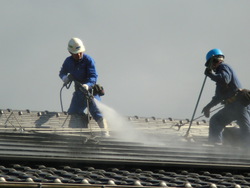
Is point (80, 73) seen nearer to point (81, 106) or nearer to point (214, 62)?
point (81, 106)

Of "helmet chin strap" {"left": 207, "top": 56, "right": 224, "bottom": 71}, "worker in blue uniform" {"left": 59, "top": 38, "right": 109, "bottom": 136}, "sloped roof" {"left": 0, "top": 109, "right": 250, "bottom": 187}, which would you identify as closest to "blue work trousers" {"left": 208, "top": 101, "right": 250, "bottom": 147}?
"sloped roof" {"left": 0, "top": 109, "right": 250, "bottom": 187}

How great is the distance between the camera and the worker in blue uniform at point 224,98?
1916 centimetres

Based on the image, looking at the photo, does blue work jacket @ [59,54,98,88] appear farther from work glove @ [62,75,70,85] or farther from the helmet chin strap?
the helmet chin strap

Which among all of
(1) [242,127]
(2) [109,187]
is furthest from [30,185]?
(1) [242,127]

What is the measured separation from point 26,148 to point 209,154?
319 cm

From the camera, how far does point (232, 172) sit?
15.2 m

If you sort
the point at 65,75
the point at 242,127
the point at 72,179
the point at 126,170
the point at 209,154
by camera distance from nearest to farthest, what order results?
the point at 72,179 < the point at 126,170 < the point at 209,154 < the point at 242,127 < the point at 65,75

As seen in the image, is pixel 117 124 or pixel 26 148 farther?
pixel 117 124

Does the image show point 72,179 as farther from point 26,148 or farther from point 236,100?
point 236,100

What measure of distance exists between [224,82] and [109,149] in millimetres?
4051

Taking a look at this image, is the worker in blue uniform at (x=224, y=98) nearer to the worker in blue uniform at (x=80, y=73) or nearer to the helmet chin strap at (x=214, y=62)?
the helmet chin strap at (x=214, y=62)

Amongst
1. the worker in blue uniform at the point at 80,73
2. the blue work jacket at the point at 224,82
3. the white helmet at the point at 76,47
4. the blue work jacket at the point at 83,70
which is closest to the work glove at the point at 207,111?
the blue work jacket at the point at 224,82

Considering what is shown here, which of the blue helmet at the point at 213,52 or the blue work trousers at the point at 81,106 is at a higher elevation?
the blue helmet at the point at 213,52

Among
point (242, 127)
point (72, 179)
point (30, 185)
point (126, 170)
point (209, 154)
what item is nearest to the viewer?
point (30, 185)
